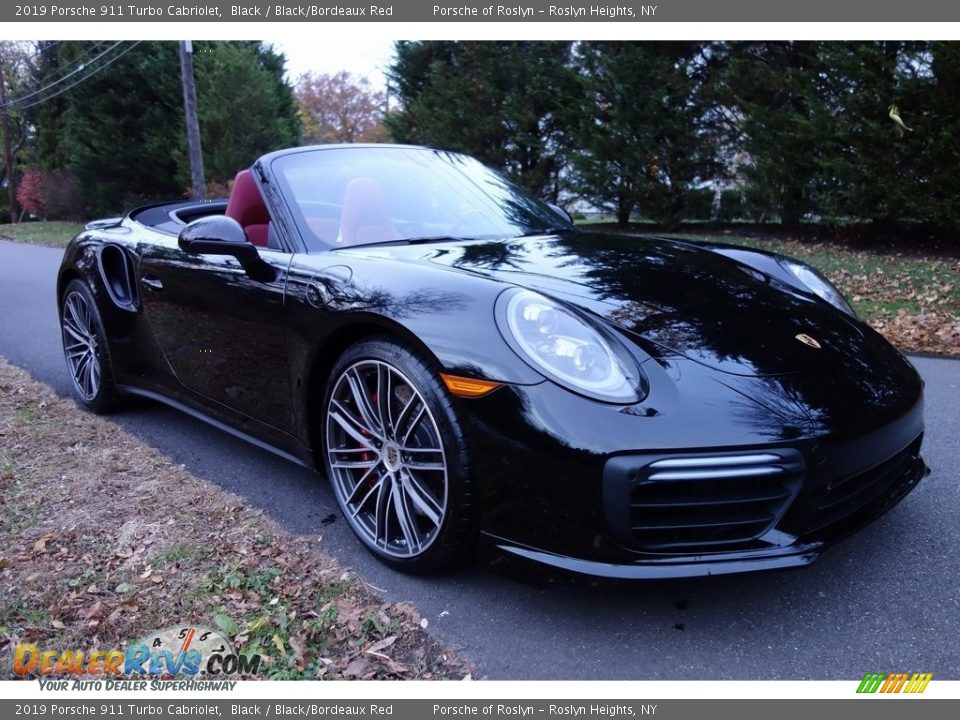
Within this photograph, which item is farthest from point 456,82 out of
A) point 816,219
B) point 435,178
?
point 435,178

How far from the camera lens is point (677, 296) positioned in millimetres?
2447

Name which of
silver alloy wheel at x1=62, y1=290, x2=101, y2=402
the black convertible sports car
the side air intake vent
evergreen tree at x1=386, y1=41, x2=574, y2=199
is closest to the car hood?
the black convertible sports car

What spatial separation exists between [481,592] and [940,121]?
9134mm

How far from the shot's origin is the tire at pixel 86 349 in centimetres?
395

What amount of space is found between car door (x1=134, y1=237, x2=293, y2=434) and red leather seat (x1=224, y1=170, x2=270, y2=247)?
301 mm

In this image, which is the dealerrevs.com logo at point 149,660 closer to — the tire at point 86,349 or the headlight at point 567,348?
the headlight at point 567,348

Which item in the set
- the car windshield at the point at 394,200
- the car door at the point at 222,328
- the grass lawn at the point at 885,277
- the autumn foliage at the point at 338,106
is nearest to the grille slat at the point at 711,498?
the car door at the point at 222,328

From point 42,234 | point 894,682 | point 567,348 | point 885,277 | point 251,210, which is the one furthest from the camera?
point 42,234

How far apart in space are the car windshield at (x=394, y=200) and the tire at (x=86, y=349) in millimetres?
1529

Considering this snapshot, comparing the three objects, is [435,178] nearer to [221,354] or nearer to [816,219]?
[221,354]

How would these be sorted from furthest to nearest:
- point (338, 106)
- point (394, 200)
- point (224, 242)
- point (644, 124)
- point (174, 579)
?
point (338, 106), point (644, 124), point (394, 200), point (224, 242), point (174, 579)

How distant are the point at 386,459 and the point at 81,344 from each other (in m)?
2.61

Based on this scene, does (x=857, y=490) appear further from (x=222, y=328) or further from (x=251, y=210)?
(x=251, y=210)

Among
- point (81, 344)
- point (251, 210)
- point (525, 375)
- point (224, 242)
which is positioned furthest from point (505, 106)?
point (525, 375)
